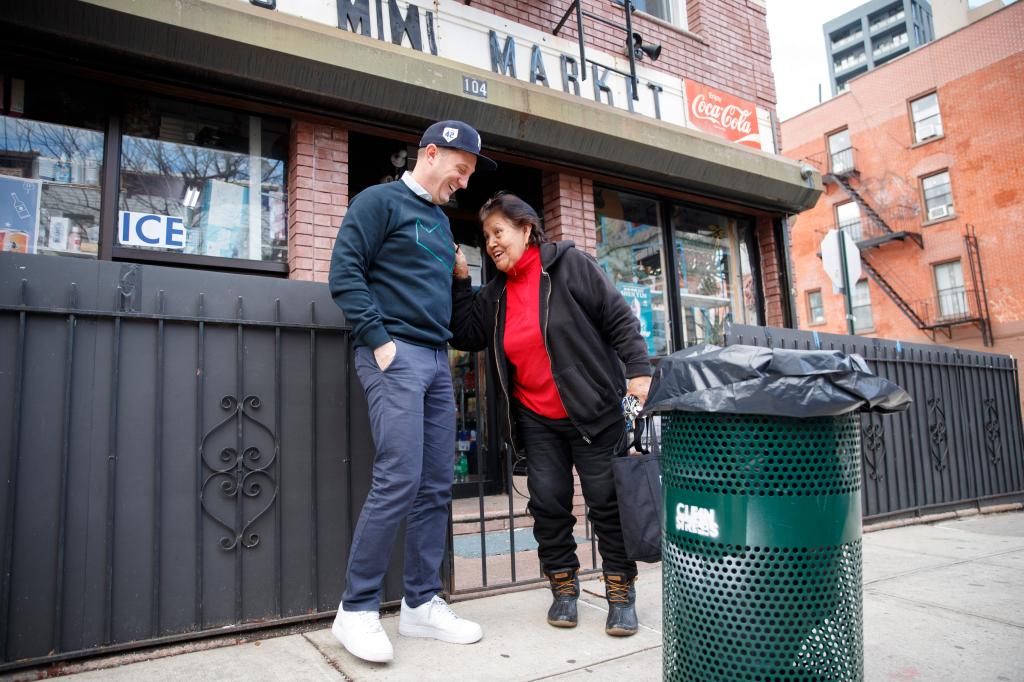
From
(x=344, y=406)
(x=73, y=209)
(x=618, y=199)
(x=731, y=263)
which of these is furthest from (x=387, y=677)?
(x=731, y=263)

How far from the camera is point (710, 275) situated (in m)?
7.60

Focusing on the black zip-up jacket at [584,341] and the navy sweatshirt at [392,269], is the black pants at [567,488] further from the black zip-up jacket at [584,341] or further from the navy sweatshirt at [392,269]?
the navy sweatshirt at [392,269]

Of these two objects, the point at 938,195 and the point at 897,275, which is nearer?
the point at 938,195

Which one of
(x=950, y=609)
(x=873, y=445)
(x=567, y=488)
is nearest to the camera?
(x=567, y=488)

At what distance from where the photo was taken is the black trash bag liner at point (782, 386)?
1.80 meters

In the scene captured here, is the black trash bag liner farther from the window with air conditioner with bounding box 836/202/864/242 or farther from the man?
the window with air conditioner with bounding box 836/202/864/242

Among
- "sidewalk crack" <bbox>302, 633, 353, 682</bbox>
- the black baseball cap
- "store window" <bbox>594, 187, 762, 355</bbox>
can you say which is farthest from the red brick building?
"sidewalk crack" <bbox>302, 633, 353, 682</bbox>

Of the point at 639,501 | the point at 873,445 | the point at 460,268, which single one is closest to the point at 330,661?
the point at 639,501

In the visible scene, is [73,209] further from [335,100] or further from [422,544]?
[422,544]

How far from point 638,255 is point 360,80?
361cm

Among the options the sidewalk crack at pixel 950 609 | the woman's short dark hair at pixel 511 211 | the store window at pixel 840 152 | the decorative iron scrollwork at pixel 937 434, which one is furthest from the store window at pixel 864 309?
the woman's short dark hair at pixel 511 211

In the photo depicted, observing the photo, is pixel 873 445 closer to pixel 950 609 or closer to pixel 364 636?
pixel 950 609

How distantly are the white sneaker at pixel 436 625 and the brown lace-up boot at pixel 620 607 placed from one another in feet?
1.98

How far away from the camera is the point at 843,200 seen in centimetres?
2769
